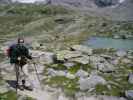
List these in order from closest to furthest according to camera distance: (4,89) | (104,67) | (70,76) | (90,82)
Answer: (4,89), (90,82), (70,76), (104,67)

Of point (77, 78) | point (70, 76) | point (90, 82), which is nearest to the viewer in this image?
point (90, 82)

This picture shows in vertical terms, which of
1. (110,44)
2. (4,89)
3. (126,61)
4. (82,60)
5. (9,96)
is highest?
(82,60)

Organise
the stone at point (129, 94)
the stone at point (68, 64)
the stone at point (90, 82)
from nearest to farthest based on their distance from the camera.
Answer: the stone at point (129, 94) < the stone at point (90, 82) < the stone at point (68, 64)

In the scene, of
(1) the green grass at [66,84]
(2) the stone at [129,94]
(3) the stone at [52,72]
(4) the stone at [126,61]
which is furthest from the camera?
(4) the stone at [126,61]

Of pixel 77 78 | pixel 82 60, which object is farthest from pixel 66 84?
pixel 82 60

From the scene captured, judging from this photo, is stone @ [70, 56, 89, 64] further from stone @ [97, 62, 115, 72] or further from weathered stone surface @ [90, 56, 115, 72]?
stone @ [97, 62, 115, 72]

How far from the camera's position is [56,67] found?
861 inches

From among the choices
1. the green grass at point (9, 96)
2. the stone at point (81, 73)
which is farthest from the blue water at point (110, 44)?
the green grass at point (9, 96)

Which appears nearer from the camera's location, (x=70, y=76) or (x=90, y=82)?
(x=90, y=82)

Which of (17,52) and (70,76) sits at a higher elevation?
(17,52)

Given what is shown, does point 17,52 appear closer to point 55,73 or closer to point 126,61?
point 55,73

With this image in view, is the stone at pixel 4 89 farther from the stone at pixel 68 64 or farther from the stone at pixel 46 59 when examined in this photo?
the stone at pixel 46 59

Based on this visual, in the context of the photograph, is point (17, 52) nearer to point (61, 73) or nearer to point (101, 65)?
point (61, 73)

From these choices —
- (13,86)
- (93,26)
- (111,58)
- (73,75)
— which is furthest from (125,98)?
(93,26)
